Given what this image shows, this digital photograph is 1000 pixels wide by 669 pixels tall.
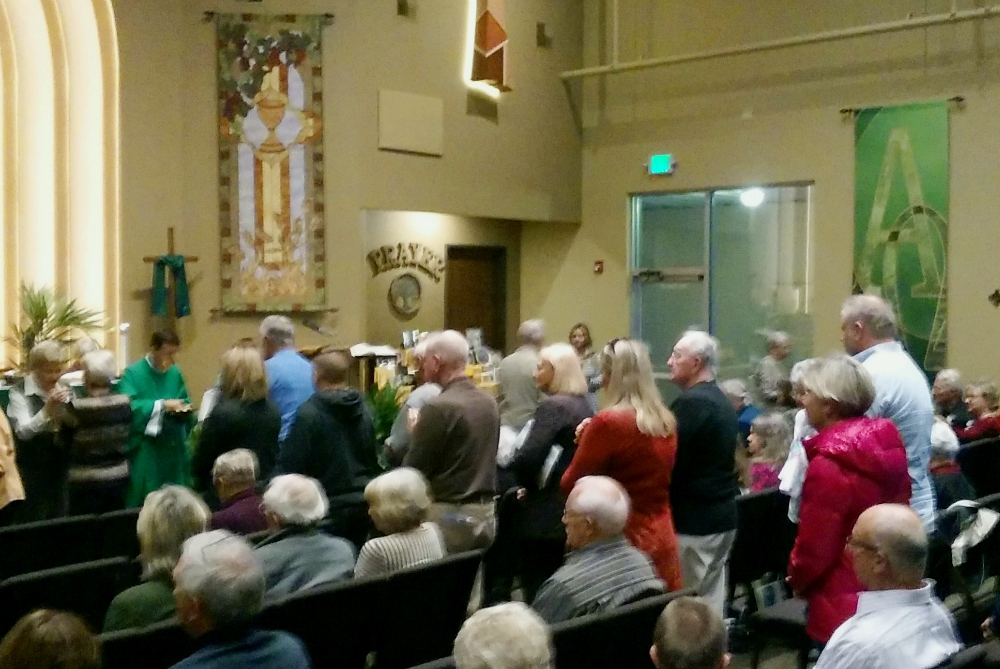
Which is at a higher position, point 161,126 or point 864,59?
point 864,59

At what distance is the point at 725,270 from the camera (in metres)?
10.6

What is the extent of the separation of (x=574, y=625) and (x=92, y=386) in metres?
2.99

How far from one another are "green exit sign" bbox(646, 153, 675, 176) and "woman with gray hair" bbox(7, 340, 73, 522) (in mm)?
6907

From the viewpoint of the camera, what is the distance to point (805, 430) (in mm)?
4016

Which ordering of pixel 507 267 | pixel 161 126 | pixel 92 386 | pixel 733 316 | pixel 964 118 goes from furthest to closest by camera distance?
1. pixel 507 267
2. pixel 733 316
3. pixel 964 118
4. pixel 161 126
5. pixel 92 386

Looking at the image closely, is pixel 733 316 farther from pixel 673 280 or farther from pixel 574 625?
pixel 574 625

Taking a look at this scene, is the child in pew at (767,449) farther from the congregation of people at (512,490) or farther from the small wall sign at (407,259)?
the small wall sign at (407,259)

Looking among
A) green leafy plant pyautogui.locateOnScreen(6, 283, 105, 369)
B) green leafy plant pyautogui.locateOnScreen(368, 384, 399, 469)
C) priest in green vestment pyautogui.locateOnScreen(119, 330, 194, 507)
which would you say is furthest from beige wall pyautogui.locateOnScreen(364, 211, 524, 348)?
priest in green vestment pyautogui.locateOnScreen(119, 330, 194, 507)

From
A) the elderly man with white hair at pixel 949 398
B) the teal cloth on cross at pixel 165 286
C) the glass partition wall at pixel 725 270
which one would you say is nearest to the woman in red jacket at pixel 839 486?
the elderly man with white hair at pixel 949 398

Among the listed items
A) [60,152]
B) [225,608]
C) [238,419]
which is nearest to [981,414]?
[238,419]

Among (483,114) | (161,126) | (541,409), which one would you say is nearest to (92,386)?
(541,409)

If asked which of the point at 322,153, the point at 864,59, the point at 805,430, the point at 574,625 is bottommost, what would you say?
the point at 574,625

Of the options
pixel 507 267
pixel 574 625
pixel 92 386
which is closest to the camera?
pixel 574 625

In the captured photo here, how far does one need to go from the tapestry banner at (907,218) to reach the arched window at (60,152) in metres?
Answer: 6.14
